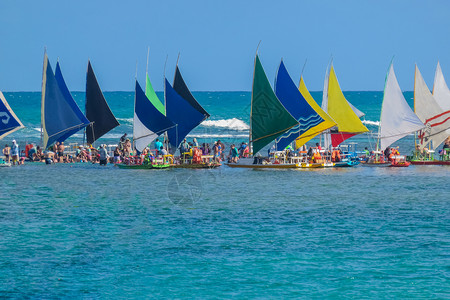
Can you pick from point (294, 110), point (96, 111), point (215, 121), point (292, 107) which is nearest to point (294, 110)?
point (294, 110)

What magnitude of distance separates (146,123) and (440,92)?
2154 cm

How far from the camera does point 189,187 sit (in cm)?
3816

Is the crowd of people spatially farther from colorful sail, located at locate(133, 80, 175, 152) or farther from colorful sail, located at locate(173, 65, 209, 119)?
colorful sail, located at locate(173, 65, 209, 119)

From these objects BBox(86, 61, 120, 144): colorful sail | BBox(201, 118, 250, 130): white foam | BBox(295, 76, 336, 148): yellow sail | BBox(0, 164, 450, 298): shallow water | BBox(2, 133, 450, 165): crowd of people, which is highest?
BBox(201, 118, 250, 130): white foam

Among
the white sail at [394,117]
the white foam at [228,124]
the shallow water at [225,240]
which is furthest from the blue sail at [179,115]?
the white foam at [228,124]

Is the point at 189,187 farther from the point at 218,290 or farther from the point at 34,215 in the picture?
the point at 218,290

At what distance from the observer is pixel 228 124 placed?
125 meters

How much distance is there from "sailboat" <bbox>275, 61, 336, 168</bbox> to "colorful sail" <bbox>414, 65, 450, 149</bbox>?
747 cm

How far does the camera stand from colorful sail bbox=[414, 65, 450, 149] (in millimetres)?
53291

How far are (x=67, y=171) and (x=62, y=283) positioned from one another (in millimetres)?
30367

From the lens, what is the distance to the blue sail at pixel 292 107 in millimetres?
49781

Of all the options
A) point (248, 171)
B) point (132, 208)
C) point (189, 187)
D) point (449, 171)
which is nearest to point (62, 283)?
point (132, 208)

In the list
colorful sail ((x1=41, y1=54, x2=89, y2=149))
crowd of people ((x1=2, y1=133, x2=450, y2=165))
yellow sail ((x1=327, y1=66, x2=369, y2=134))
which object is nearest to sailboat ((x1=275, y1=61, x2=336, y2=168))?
crowd of people ((x1=2, y1=133, x2=450, y2=165))

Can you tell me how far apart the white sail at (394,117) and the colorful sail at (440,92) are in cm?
499
